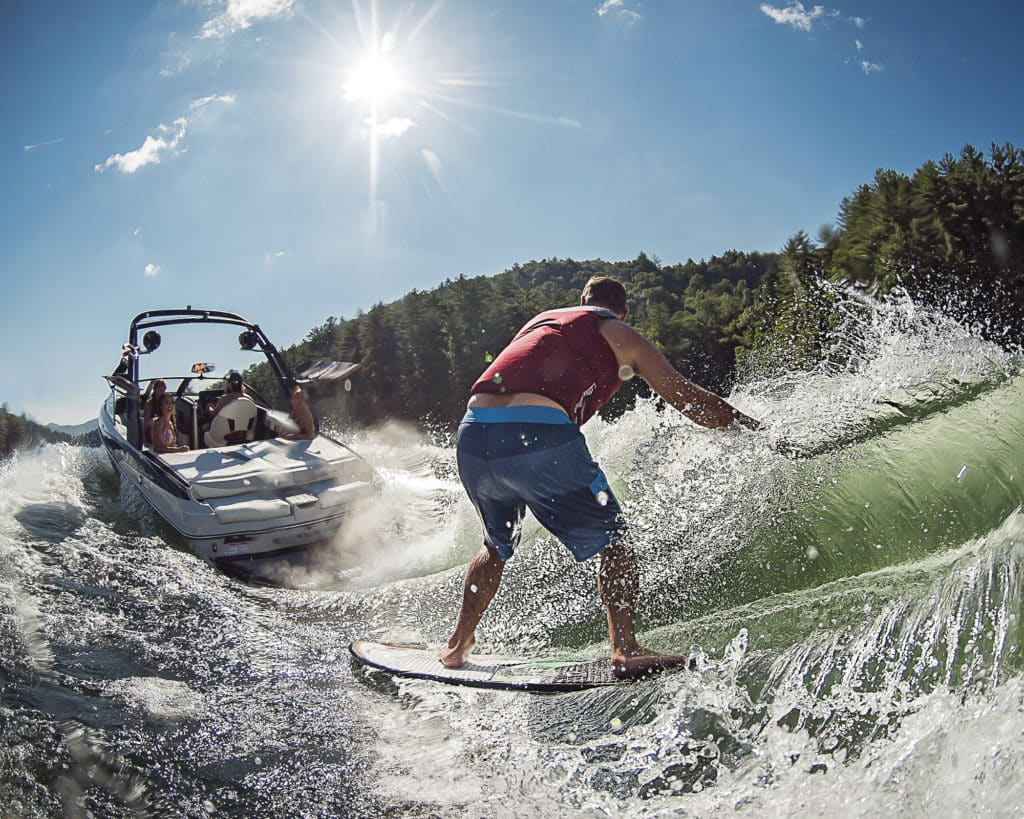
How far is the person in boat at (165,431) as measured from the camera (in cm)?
667

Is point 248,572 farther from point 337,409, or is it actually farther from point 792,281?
point 337,409

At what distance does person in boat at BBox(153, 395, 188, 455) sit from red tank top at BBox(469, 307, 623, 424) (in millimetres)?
5012

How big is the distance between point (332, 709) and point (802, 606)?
182 cm

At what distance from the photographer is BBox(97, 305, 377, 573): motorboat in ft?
17.2

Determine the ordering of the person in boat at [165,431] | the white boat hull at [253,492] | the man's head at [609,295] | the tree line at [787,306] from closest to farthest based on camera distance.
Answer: the man's head at [609,295]
the white boat hull at [253,492]
the person in boat at [165,431]
the tree line at [787,306]

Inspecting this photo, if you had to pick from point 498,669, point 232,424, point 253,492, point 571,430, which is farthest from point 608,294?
point 232,424

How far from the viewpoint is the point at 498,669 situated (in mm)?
2932

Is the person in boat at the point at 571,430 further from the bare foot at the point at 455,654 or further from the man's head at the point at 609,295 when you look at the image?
the bare foot at the point at 455,654

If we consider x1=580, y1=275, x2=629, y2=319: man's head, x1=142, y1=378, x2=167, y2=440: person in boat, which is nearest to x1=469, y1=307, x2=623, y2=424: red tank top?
x1=580, y1=275, x2=629, y2=319: man's head

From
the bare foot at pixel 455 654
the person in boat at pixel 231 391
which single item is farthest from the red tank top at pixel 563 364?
the person in boat at pixel 231 391

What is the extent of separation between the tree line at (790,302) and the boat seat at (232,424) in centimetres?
→ 285

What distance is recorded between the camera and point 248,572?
5.09 meters

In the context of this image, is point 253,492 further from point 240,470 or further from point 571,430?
point 571,430

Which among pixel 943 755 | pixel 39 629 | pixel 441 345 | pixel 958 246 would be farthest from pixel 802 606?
pixel 441 345
